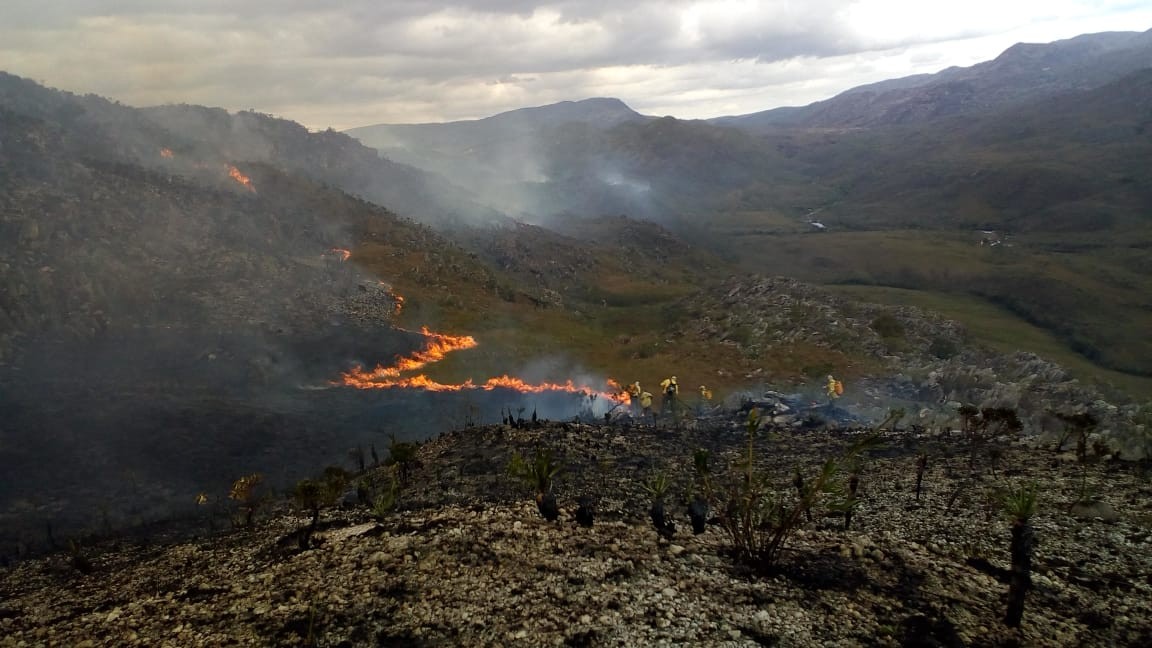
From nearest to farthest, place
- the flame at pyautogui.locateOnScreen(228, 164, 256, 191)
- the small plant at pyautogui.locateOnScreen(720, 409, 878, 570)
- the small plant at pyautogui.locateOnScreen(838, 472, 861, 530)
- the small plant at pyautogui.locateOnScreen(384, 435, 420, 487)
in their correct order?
the small plant at pyautogui.locateOnScreen(720, 409, 878, 570)
the small plant at pyautogui.locateOnScreen(838, 472, 861, 530)
the small plant at pyautogui.locateOnScreen(384, 435, 420, 487)
the flame at pyautogui.locateOnScreen(228, 164, 256, 191)

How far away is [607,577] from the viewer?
56.6 feet

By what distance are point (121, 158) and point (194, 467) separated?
74.1 metres

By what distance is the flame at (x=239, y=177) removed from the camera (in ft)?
321

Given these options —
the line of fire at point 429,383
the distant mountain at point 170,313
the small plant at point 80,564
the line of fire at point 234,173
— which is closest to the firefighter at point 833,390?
the line of fire at point 429,383

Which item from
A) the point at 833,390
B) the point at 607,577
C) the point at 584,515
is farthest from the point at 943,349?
the point at 607,577

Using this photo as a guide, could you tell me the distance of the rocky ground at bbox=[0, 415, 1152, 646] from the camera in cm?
1511

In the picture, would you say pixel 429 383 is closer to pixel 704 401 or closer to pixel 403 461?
pixel 704 401

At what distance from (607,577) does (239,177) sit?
102614 millimetres

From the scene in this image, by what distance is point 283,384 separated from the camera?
50.0 meters

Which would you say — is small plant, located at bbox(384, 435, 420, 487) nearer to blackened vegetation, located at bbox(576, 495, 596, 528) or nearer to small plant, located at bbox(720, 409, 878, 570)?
blackened vegetation, located at bbox(576, 495, 596, 528)

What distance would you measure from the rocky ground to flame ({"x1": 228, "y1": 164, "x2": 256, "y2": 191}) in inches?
3361

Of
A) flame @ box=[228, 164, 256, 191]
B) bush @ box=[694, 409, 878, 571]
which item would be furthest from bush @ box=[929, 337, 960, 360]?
flame @ box=[228, 164, 256, 191]

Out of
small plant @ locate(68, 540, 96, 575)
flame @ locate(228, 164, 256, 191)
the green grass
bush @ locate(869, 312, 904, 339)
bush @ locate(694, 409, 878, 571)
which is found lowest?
the green grass

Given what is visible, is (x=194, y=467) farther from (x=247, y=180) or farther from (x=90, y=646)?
(x=247, y=180)
